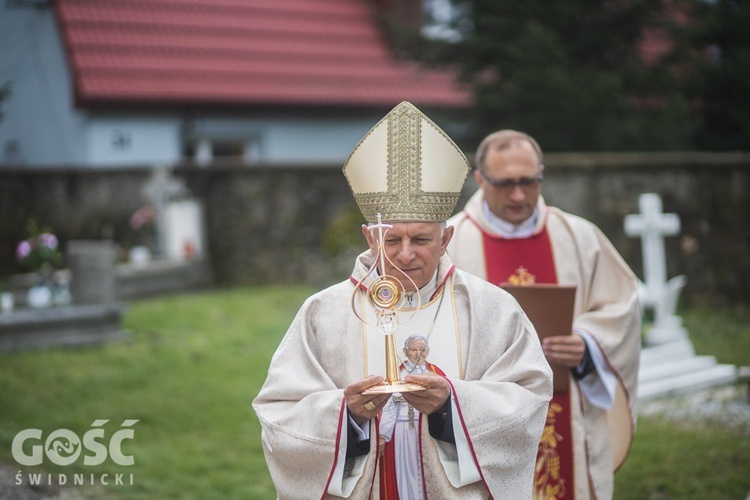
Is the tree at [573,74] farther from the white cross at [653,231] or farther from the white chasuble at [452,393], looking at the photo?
the white chasuble at [452,393]

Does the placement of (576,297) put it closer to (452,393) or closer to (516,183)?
(516,183)

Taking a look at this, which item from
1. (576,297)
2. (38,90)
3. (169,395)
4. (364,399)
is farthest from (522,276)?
(38,90)

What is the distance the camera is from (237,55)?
616 inches

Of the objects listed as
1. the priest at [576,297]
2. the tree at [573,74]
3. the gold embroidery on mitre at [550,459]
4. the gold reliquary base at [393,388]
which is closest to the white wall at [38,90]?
the tree at [573,74]

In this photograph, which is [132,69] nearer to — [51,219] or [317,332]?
[51,219]

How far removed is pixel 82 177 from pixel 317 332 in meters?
10.2

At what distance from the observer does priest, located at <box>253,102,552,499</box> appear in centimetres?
311

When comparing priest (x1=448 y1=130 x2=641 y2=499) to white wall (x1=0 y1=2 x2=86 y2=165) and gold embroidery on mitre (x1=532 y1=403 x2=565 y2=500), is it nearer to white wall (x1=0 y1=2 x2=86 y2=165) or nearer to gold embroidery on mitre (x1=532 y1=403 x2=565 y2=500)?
gold embroidery on mitre (x1=532 y1=403 x2=565 y2=500)

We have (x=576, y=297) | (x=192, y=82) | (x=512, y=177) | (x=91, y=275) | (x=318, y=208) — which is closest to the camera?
(x=512, y=177)

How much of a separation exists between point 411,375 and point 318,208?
10341mm

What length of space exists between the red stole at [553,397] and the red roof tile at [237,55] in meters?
9.26

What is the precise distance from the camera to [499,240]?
4.65 metres

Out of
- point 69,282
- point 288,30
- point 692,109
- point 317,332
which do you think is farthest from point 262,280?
point 317,332

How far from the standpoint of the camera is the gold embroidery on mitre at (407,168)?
10.5 ft
